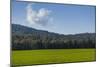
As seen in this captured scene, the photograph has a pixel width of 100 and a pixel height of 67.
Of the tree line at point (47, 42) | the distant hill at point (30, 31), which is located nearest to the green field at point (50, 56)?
the tree line at point (47, 42)

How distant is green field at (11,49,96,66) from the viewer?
327 centimetres

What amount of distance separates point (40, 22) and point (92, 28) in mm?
A: 881

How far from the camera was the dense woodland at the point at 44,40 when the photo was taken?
3273 mm

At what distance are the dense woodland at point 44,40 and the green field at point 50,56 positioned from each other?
0.06 metres

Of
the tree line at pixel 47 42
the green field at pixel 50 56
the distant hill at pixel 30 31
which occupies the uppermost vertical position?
the distant hill at pixel 30 31

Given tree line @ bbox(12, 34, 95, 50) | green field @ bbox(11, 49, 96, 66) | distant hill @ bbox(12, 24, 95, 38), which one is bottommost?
green field @ bbox(11, 49, 96, 66)

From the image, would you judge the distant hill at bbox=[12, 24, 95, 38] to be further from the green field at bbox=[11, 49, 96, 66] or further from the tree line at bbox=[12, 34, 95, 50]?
the green field at bbox=[11, 49, 96, 66]

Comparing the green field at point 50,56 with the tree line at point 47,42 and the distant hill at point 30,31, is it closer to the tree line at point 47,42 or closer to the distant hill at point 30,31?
the tree line at point 47,42

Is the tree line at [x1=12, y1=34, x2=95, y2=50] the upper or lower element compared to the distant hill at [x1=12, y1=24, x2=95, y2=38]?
lower

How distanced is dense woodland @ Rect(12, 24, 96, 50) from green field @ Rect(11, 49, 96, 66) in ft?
0.20

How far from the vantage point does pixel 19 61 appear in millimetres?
3260

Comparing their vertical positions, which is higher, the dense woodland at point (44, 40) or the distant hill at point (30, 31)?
the distant hill at point (30, 31)

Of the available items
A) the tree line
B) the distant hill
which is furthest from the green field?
the distant hill
